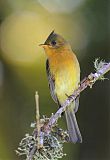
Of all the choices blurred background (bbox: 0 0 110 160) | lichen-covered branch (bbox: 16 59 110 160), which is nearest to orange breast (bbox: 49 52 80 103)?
lichen-covered branch (bbox: 16 59 110 160)

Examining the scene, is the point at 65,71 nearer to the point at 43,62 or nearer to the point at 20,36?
the point at 43,62

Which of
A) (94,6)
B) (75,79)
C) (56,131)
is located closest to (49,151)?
(56,131)

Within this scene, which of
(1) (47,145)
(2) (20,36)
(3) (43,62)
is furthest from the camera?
(2) (20,36)

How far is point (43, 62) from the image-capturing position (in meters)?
4.89

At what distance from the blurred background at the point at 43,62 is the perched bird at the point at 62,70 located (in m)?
1.70

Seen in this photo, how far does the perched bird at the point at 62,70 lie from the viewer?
2.63 m

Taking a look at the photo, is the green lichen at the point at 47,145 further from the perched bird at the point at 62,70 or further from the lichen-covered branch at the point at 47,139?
the perched bird at the point at 62,70

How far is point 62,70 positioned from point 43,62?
85.8 inches

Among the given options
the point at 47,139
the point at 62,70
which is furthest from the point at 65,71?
the point at 47,139

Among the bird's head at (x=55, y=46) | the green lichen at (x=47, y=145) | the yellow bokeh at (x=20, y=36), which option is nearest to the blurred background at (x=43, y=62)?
the yellow bokeh at (x=20, y=36)

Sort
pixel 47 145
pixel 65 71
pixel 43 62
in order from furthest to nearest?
1. pixel 43 62
2. pixel 65 71
3. pixel 47 145

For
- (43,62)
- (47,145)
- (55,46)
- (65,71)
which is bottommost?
(47,145)

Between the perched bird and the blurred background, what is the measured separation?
1.70 meters

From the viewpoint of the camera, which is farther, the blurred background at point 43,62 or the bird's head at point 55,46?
the blurred background at point 43,62
